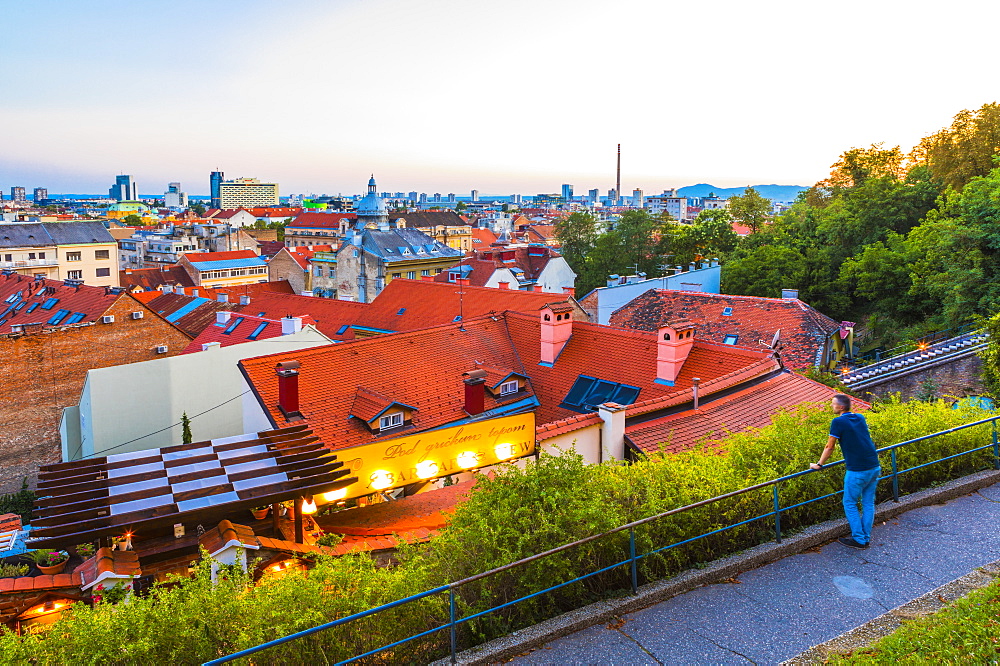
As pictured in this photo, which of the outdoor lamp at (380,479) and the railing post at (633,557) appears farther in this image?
the outdoor lamp at (380,479)

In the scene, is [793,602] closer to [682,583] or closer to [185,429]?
[682,583]

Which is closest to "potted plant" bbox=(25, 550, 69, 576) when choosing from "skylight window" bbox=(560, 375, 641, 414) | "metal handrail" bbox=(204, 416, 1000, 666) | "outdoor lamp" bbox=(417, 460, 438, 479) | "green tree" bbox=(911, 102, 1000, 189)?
"outdoor lamp" bbox=(417, 460, 438, 479)

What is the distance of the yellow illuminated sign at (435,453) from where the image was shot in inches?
569

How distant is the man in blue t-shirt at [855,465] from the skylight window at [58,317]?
35104mm

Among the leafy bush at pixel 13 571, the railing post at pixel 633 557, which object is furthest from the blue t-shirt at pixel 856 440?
the leafy bush at pixel 13 571

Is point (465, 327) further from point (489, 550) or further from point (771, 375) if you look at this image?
point (489, 550)

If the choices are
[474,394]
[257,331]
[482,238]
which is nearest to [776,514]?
[474,394]

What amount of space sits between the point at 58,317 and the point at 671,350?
2983 cm

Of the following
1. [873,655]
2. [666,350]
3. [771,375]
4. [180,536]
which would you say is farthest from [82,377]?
[873,655]

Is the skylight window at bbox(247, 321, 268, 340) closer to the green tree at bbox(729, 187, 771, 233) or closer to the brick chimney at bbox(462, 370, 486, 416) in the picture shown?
the brick chimney at bbox(462, 370, 486, 416)

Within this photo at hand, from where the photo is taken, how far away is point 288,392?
623 inches

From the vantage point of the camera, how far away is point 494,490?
630 centimetres

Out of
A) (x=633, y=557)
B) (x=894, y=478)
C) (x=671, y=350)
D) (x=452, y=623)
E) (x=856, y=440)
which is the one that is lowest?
(x=452, y=623)

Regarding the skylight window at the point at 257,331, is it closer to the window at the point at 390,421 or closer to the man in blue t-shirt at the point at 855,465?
the window at the point at 390,421
